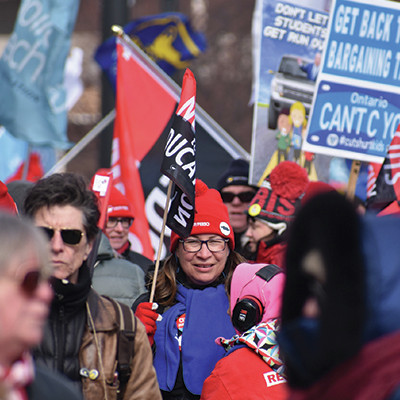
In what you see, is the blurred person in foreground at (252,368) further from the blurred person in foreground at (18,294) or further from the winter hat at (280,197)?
the winter hat at (280,197)

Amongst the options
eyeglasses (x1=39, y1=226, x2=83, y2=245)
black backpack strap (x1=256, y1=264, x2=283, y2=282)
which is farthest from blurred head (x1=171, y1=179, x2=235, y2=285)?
eyeglasses (x1=39, y1=226, x2=83, y2=245)

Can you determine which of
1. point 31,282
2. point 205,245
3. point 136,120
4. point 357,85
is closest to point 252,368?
point 205,245

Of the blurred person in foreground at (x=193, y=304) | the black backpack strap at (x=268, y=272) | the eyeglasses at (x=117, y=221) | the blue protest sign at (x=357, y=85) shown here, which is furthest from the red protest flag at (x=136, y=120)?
the black backpack strap at (x=268, y=272)

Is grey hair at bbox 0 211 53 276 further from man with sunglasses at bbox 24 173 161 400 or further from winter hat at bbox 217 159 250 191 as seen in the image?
winter hat at bbox 217 159 250 191

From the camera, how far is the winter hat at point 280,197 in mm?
5363

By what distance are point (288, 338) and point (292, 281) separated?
133 millimetres

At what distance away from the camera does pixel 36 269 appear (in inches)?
70.5

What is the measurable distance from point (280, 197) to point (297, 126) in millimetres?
1004

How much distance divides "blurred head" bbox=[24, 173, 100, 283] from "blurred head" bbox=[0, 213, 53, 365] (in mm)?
1237

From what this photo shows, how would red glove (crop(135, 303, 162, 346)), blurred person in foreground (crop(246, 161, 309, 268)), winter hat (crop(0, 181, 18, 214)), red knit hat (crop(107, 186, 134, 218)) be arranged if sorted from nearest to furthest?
red glove (crop(135, 303, 162, 346))
winter hat (crop(0, 181, 18, 214))
blurred person in foreground (crop(246, 161, 309, 268))
red knit hat (crop(107, 186, 134, 218))

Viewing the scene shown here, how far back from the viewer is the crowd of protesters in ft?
5.68

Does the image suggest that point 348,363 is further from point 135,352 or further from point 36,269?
point 135,352

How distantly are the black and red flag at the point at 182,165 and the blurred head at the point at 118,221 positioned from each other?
1698 millimetres

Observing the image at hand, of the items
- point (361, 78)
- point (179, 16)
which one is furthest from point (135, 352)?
point (179, 16)
